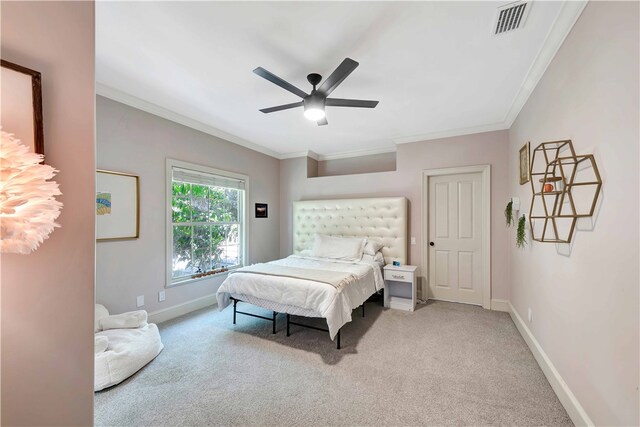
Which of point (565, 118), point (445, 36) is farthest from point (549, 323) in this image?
point (445, 36)

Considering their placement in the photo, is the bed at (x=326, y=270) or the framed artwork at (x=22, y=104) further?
the bed at (x=326, y=270)

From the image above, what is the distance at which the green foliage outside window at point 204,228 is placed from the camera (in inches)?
142

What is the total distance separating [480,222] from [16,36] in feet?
15.2

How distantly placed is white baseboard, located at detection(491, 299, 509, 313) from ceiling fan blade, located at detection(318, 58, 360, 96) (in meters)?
3.70

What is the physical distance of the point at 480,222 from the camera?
391 cm

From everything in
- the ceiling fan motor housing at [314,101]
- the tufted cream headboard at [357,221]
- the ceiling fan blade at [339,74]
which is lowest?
the tufted cream headboard at [357,221]

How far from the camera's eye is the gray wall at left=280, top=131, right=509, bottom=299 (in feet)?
12.3

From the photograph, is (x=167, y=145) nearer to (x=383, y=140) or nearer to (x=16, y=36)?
(x=16, y=36)

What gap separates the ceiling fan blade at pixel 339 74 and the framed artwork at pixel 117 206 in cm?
240

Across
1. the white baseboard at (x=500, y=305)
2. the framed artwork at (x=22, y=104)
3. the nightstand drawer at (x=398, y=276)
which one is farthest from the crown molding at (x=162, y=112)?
the white baseboard at (x=500, y=305)

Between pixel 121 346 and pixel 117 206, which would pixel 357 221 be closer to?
pixel 117 206

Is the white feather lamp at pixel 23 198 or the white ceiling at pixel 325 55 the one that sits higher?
the white ceiling at pixel 325 55

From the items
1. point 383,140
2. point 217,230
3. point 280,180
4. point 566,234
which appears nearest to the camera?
point 566,234

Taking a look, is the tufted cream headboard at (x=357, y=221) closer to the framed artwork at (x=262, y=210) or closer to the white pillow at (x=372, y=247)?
the white pillow at (x=372, y=247)
